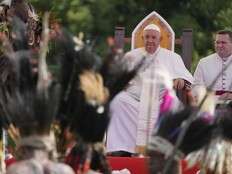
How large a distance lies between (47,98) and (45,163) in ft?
0.95

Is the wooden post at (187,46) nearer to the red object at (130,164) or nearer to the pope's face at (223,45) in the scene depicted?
the pope's face at (223,45)

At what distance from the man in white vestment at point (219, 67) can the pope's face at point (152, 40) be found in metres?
0.45

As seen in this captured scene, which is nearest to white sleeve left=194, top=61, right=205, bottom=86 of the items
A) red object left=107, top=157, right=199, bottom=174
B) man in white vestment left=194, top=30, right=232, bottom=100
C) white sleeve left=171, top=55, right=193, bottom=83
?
man in white vestment left=194, top=30, right=232, bottom=100

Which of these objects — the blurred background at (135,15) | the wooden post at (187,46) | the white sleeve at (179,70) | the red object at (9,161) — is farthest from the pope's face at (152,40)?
the blurred background at (135,15)

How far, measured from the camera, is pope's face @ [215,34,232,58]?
11.3 meters

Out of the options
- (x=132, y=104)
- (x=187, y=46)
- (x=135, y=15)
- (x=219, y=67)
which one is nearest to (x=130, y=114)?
(x=132, y=104)

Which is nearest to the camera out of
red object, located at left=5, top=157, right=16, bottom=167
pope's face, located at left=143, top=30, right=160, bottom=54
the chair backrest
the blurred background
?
red object, located at left=5, top=157, right=16, bottom=167

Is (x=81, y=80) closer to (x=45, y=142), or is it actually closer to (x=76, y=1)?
(x=45, y=142)

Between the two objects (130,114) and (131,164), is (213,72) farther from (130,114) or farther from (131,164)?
(131,164)

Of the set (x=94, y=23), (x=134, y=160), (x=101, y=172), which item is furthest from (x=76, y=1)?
(x=101, y=172)

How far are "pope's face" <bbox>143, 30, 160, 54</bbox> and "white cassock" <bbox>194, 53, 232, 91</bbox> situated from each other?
0.46 meters

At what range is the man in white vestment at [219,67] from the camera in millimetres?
11234

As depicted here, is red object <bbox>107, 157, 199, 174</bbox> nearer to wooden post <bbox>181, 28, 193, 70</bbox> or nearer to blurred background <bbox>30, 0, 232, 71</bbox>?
wooden post <bbox>181, 28, 193, 70</bbox>

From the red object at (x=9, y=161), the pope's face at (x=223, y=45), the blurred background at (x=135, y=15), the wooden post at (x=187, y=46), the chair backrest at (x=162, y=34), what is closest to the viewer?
the red object at (x=9, y=161)
